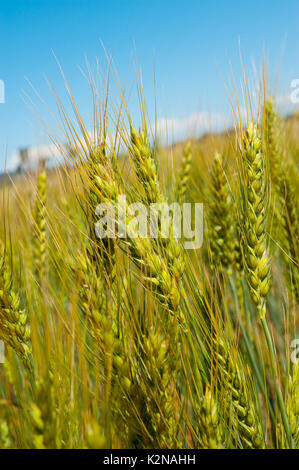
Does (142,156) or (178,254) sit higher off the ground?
(142,156)

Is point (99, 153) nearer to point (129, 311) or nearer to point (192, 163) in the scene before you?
point (129, 311)

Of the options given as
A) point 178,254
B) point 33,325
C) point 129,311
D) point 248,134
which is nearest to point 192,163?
point 248,134

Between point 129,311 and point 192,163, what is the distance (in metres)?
1.48

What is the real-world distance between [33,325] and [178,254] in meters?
0.41

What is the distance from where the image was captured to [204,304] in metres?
0.96

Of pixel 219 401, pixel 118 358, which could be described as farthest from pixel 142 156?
pixel 219 401

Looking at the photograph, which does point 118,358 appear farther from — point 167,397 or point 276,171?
point 276,171

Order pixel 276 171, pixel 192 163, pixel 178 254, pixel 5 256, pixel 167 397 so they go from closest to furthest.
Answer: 1. pixel 167 397
2. pixel 178 254
3. pixel 5 256
4. pixel 276 171
5. pixel 192 163

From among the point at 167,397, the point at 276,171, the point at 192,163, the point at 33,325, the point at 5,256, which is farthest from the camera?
the point at 192,163

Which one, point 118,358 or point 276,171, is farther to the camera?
point 276,171

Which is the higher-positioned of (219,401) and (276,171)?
(276,171)

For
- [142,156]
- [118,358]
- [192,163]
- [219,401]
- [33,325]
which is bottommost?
[219,401]

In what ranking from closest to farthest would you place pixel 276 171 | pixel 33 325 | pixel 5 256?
pixel 33 325, pixel 5 256, pixel 276 171

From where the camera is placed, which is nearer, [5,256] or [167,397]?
[167,397]
